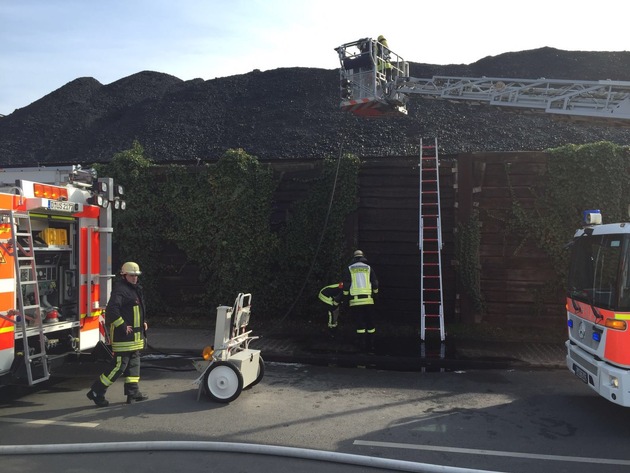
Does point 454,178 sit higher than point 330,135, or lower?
lower

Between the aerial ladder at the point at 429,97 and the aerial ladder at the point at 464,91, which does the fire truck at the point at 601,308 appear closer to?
the aerial ladder at the point at 464,91

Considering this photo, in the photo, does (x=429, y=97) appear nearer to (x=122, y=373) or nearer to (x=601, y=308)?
(x=601, y=308)

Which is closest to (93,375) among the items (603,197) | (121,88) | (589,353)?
(589,353)

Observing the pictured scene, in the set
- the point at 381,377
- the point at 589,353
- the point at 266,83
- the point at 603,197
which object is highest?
the point at 266,83

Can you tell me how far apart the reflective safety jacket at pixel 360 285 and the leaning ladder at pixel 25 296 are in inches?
191

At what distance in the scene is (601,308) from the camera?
5.41 m

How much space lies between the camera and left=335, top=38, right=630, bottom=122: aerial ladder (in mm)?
7137

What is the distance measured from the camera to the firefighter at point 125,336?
5.89 m

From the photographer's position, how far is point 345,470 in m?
4.28

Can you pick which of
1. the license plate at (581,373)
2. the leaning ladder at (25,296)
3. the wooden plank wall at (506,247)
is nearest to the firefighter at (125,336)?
the leaning ladder at (25,296)

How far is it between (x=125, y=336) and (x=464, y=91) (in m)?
6.46

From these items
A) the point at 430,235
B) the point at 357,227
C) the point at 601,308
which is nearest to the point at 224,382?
the point at 601,308

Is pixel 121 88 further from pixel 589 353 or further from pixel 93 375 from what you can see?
pixel 589 353

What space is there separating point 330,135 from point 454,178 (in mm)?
7386
